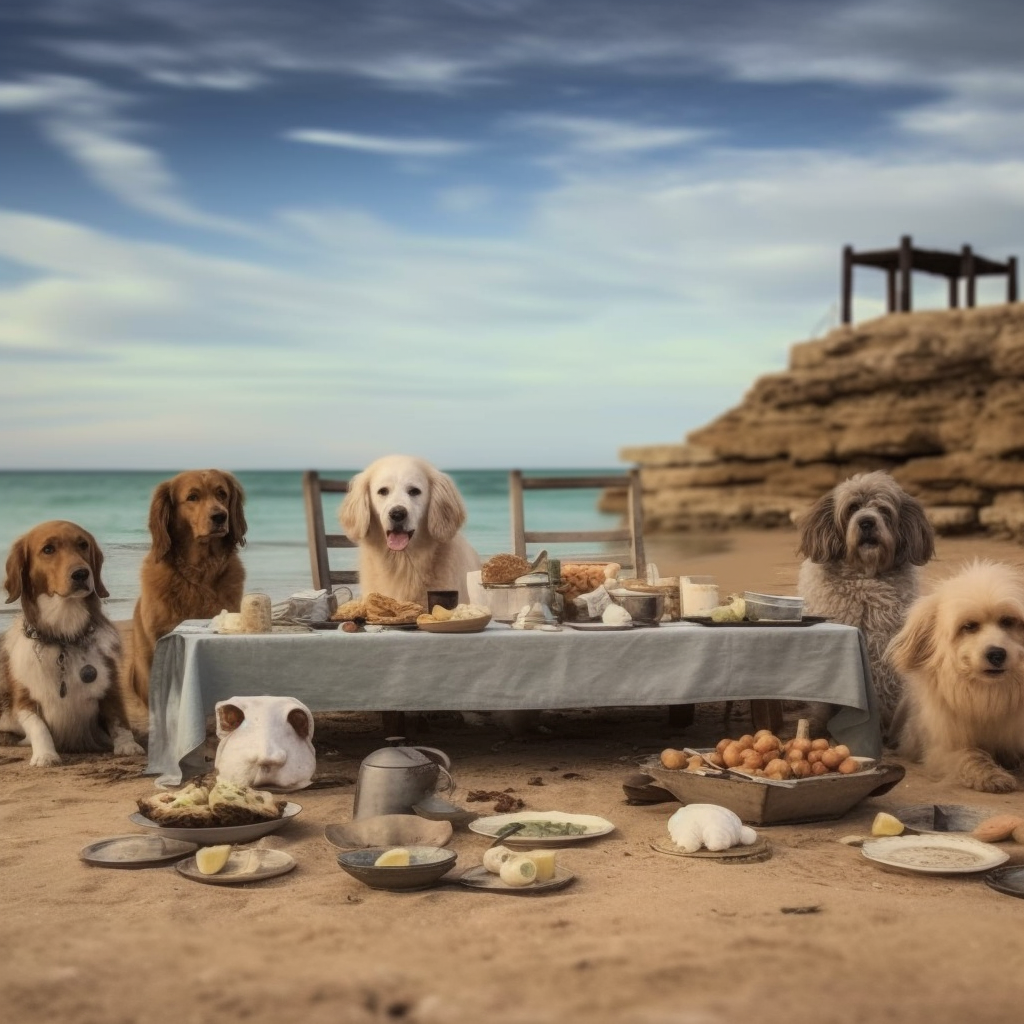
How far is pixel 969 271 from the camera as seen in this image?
3909cm

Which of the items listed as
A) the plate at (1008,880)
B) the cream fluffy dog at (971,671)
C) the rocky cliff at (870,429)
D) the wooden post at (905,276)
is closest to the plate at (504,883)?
the plate at (1008,880)

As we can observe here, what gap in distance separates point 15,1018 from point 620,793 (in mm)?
2943

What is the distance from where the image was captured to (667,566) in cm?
2059

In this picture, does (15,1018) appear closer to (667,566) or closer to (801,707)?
(801,707)

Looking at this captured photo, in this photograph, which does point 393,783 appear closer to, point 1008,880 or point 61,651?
point 1008,880

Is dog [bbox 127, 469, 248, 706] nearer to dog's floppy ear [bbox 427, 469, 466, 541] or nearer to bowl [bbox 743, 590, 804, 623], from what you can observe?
dog's floppy ear [bbox 427, 469, 466, 541]

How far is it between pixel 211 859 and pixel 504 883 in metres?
0.97

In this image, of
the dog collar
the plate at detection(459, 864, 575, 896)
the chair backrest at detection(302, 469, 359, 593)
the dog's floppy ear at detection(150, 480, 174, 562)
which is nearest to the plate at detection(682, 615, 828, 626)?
the plate at detection(459, 864, 575, 896)

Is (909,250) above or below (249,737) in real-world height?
above

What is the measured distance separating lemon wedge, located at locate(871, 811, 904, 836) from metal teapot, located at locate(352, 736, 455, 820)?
1656 mm

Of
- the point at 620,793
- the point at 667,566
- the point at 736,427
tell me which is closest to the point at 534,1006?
the point at 620,793

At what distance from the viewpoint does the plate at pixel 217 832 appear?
4406mm

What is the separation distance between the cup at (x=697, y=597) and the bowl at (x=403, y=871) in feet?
6.93

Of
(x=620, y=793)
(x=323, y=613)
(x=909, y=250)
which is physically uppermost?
(x=909, y=250)
